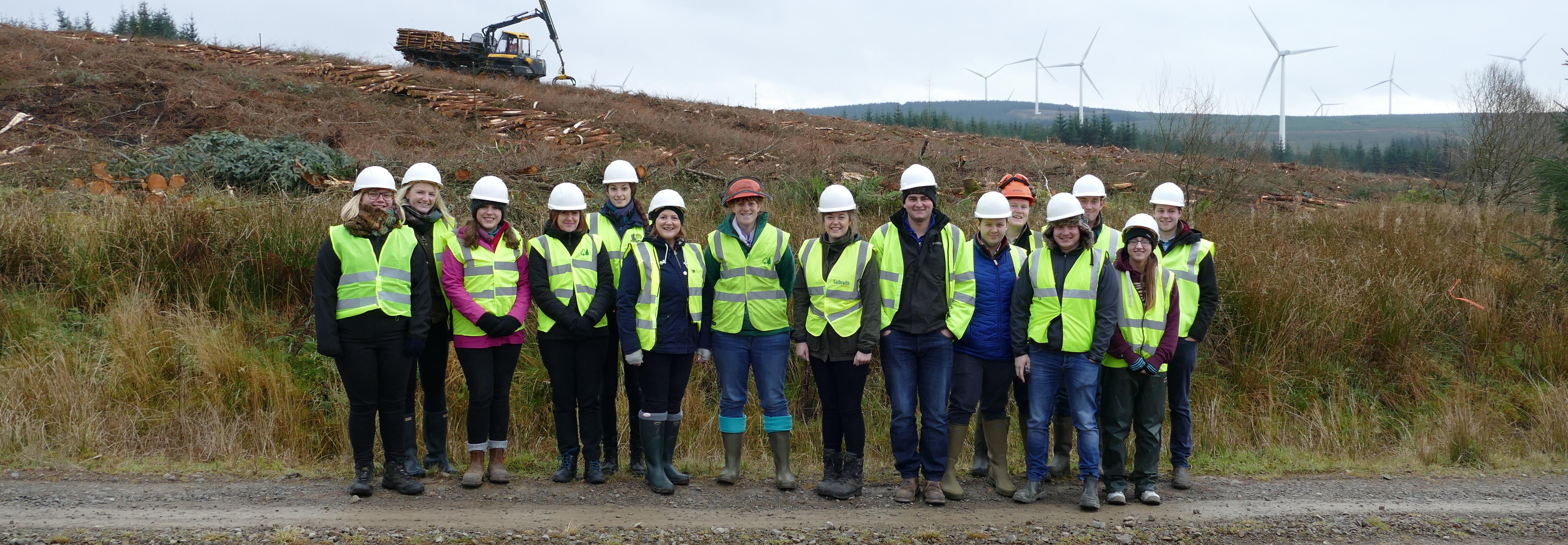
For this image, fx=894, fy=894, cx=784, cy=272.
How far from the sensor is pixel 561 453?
5.68 m

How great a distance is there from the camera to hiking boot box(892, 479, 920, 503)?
533cm

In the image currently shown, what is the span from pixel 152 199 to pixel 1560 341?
46.1 ft

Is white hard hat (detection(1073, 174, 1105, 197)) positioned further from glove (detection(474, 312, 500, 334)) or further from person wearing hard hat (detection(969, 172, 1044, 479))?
glove (detection(474, 312, 500, 334))

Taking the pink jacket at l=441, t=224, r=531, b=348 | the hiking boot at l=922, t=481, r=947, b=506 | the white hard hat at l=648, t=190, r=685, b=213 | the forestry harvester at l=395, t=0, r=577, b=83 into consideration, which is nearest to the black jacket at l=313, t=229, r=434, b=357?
the pink jacket at l=441, t=224, r=531, b=348

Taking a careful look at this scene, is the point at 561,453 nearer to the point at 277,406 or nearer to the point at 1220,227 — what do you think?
the point at 277,406

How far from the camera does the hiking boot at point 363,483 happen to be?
5.20 m

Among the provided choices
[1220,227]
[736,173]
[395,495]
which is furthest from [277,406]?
[1220,227]

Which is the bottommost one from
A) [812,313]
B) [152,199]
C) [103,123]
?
[812,313]

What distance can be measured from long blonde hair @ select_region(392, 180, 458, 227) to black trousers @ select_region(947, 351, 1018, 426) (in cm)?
319

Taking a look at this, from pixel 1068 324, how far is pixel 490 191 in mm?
3472

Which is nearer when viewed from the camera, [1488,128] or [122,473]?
[122,473]

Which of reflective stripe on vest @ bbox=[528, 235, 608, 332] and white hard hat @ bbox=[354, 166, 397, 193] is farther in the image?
reflective stripe on vest @ bbox=[528, 235, 608, 332]

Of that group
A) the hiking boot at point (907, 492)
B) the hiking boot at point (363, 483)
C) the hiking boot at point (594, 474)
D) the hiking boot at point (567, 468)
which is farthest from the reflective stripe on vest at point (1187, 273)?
the hiking boot at point (363, 483)

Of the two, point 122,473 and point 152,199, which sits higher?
point 152,199
